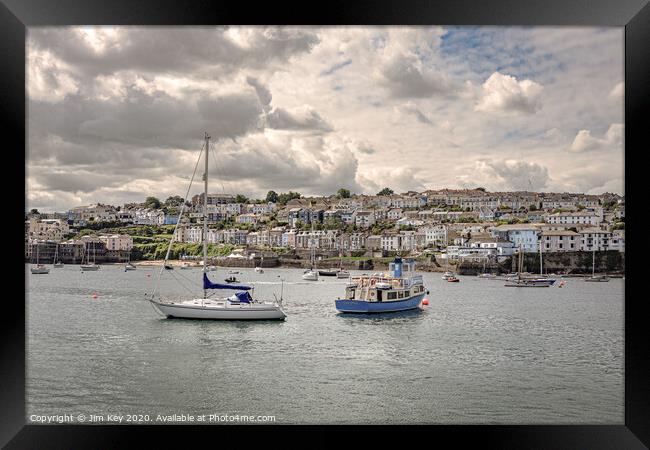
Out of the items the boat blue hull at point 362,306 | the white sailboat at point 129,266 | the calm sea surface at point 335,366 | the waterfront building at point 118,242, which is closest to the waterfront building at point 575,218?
the calm sea surface at point 335,366

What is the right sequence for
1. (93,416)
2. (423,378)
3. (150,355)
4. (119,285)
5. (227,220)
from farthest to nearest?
(227,220) < (119,285) < (150,355) < (423,378) < (93,416)

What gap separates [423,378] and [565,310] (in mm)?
8587

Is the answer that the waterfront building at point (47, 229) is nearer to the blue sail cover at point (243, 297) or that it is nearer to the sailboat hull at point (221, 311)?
the sailboat hull at point (221, 311)

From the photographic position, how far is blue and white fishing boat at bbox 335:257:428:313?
32.7 feet

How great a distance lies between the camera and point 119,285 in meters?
18.2

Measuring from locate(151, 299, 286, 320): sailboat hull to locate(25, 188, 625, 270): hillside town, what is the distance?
57.9ft

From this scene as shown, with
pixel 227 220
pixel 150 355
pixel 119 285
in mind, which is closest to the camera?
pixel 150 355

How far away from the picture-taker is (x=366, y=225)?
27812 mm

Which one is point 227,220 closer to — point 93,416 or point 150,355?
point 150,355
